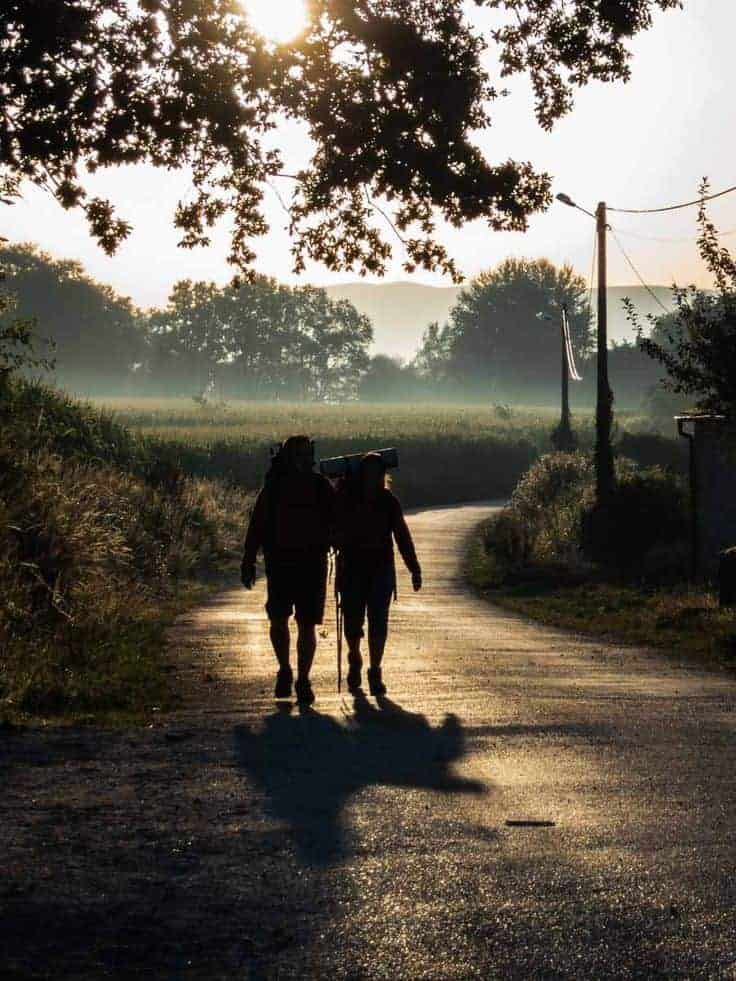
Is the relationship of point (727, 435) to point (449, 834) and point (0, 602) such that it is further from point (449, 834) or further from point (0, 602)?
point (449, 834)

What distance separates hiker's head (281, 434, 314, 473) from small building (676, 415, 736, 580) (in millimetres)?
17572

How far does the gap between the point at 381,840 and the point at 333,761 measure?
2.15 m

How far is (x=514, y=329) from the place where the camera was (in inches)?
6437

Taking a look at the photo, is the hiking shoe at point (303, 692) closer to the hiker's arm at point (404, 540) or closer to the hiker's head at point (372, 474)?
the hiker's arm at point (404, 540)

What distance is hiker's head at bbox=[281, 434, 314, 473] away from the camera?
1237 centimetres

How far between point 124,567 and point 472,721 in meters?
14.0

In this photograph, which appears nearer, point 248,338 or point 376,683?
point 376,683

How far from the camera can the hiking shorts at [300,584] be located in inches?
486

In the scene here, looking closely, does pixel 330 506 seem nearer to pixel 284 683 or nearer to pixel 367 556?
pixel 367 556

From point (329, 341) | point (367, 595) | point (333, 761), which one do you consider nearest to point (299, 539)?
point (367, 595)

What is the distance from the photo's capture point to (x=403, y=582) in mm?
31141

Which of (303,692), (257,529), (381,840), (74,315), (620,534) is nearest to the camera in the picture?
(381,840)

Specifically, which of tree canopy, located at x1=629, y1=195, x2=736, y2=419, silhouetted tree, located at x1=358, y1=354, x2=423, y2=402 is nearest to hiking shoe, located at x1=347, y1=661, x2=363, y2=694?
tree canopy, located at x1=629, y1=195, x2=736, y2=419

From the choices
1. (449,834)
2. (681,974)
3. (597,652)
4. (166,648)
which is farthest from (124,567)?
(681,974)
